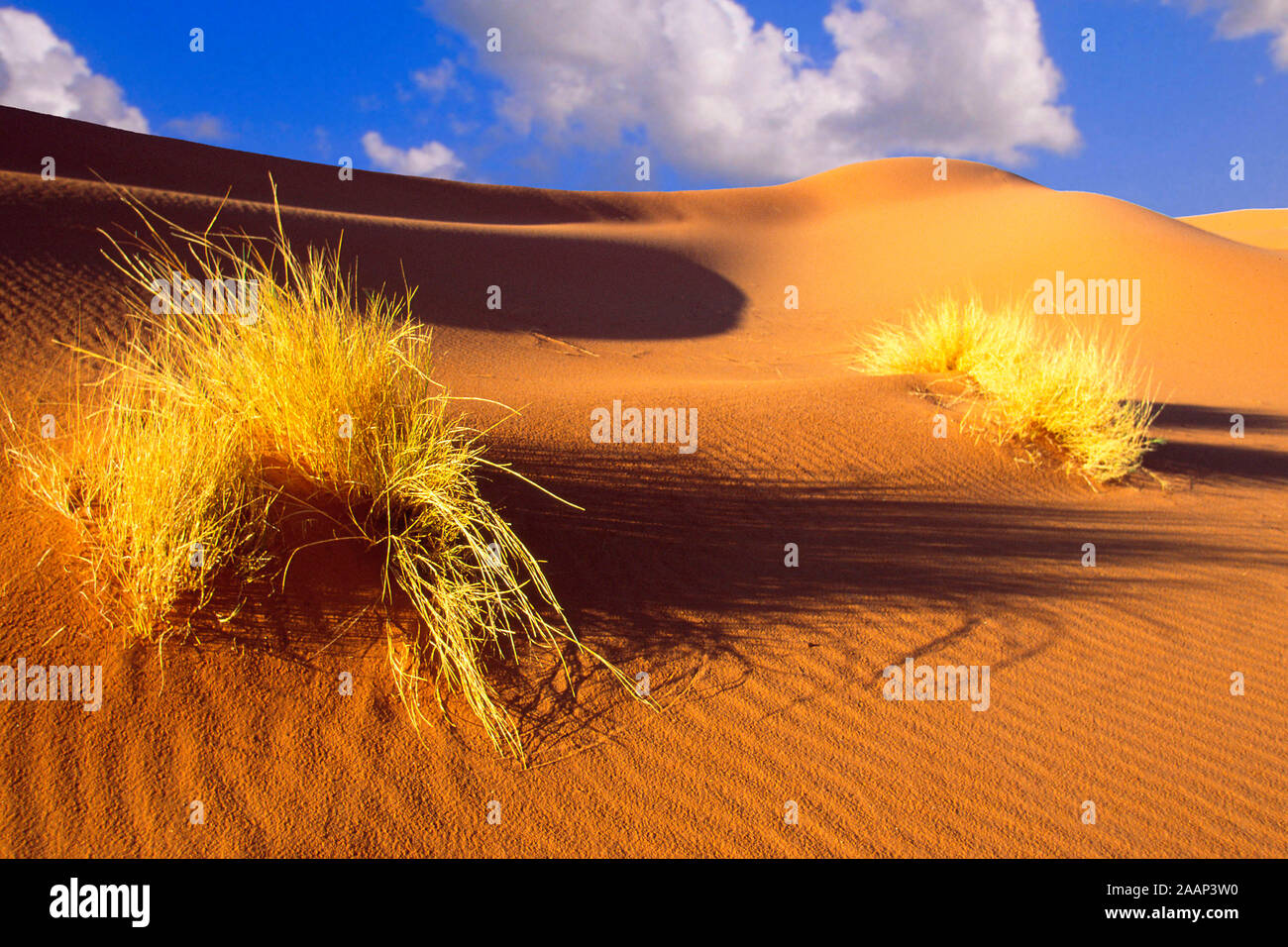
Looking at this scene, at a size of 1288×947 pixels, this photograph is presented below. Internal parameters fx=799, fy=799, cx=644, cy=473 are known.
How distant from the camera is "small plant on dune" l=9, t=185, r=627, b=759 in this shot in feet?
10.4

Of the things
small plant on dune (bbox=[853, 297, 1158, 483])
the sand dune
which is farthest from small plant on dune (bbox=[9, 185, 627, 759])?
small plant on dune (bbox=[853, 297, 1158, 483])

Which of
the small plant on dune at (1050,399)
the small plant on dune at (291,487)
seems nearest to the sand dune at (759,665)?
the small plant on dune at (291,487)

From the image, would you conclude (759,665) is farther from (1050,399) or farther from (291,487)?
(1050,399)

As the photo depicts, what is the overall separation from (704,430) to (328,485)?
3.25 meters

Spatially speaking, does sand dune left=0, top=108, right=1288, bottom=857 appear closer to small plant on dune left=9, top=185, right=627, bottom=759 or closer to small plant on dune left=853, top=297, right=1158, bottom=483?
small plant on dune left=9, top=185, right=627, bottom=759

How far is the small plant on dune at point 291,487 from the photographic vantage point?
3.17 m

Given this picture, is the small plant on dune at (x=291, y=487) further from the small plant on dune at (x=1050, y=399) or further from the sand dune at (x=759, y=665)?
the small plant on dune at (x=1050, y=399)

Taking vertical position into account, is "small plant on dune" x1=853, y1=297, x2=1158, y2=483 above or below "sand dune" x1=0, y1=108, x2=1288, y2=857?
above

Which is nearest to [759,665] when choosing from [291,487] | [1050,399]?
[291,487]

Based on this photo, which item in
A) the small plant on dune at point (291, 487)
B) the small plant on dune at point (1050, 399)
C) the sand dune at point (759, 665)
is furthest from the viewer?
the small plant on dune at point (1050, 399)

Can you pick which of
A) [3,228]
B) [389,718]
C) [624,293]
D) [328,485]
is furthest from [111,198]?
[389,718]

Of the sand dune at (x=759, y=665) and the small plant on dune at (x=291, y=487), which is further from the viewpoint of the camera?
the small plant on dune at (x=291, y=487)

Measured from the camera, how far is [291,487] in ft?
12.5

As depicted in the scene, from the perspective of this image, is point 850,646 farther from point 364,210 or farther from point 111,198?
point 364,210
